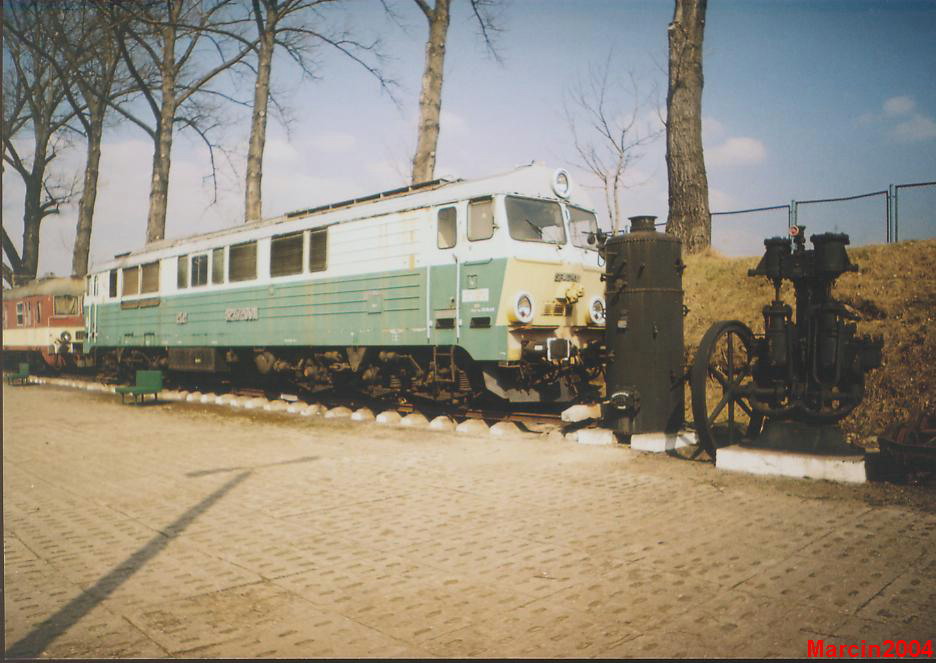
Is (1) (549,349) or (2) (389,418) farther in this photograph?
(2) (389,418)

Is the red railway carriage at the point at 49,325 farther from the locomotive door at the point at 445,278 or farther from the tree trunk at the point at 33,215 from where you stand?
the locomotive door at the point at 445,278

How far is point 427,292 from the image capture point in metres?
11.3

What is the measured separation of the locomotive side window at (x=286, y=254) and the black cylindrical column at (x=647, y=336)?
7.11 metres

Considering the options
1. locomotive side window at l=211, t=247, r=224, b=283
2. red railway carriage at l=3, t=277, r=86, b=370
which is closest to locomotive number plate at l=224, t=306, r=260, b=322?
locomotive side window at l=211, t=247, r=224, b=283

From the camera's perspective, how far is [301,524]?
5.73m

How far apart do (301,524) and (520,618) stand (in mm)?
2460

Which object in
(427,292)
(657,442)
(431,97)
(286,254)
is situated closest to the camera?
(657,442)

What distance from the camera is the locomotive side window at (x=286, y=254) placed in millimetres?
13898

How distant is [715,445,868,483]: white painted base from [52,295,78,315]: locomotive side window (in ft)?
81.9

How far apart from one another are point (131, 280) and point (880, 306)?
18058 millimetres

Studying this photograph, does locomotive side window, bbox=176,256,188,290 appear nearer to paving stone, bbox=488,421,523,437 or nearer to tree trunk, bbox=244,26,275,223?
tree trunk, bbox=244,26,275,223

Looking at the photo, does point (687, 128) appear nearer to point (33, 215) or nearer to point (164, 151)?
point (164, 151)

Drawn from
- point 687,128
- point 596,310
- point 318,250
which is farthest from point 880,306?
point 318,250

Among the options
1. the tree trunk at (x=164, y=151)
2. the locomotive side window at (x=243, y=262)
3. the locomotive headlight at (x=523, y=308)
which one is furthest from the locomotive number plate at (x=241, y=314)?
the tree trunk at (x=164, y=151)
